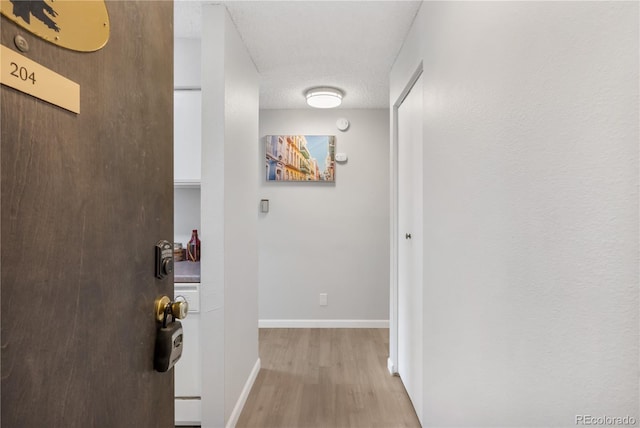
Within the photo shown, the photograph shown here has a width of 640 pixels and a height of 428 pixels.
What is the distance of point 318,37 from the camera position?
2.18 m

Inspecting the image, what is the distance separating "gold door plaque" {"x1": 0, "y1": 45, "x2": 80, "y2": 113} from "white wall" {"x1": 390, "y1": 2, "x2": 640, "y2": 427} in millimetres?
929

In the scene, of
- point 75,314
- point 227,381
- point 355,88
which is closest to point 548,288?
point 75,314

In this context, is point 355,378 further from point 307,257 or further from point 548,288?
point 548,288

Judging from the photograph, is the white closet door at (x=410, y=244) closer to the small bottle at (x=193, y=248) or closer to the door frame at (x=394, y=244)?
the door frame at (x=394, y=244)

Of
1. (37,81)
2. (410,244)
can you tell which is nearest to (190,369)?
(410,244)

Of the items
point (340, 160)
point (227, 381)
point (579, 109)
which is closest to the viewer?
point (579, 109)

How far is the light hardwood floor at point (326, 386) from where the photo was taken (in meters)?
2.03

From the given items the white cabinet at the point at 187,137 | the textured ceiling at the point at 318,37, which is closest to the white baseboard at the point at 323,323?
the white cabinet at the point at 187,137

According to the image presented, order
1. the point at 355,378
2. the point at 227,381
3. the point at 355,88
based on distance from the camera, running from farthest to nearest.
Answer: the point at 355,88 < the point at 355,378 < the point at 227,381

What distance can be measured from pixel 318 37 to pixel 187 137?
1.04m

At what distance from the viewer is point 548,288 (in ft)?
2.56

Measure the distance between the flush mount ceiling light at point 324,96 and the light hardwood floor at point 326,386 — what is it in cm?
229

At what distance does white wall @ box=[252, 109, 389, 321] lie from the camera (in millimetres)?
3717

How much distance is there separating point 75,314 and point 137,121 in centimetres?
40
